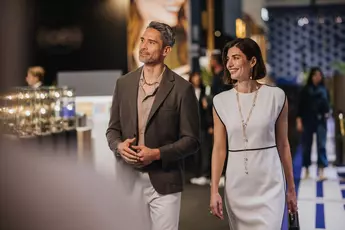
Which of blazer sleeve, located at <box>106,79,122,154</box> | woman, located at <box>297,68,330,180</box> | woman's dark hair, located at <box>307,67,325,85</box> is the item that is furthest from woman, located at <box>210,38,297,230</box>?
woman's dark hair, located at <box>307,67,325,85</box>

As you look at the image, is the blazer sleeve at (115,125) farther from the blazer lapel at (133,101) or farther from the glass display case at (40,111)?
the glass display case at (40,111)

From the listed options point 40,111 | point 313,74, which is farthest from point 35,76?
point 313,74

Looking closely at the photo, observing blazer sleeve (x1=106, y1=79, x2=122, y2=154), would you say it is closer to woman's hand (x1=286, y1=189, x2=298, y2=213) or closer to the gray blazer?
the gray blazer

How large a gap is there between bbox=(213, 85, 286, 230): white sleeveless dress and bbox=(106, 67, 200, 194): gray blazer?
0.12 meters

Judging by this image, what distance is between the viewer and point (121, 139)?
2.11 metres

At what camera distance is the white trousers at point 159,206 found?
207 centimetres

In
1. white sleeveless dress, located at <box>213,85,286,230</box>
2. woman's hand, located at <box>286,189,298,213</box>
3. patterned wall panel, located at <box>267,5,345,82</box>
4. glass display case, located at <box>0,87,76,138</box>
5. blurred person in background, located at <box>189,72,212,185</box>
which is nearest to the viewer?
white sleeveless dress, located at <box>213,85,286,230</box>

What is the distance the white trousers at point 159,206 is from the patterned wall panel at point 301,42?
927 centimetres

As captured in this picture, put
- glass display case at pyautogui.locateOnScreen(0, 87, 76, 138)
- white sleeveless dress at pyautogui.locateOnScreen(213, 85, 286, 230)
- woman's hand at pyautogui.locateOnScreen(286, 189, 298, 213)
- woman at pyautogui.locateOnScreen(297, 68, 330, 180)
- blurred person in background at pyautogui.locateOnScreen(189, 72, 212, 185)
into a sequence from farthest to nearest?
woman at pyautogui.locateOnScreen(297, 68, 330, 180) < blurred person in background at pyautogui.locateOnScreen(189, 72, 212, 185) < glass display case at pyautogui.locateOnScreen(0, 87, 76, 138) < woman's hand at pyautogui.locateOnScreen(286, 189, 298, 213) < white sleeveless dress at pyautogui.locateOnScreen(213, 85, 286, 230)

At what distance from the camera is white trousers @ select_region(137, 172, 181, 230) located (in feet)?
6.81

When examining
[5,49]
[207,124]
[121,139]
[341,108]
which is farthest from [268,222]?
[341,108]

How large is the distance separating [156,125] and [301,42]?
34.2 ft

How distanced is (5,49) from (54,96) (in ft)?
1.51

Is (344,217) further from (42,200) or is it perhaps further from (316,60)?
(316,60)
